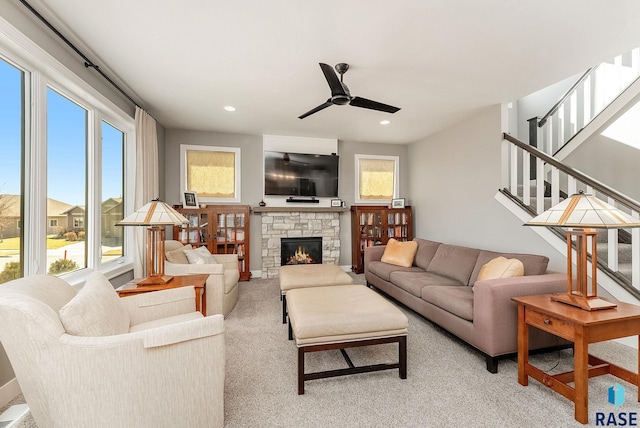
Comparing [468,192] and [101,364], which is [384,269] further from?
[101,364]

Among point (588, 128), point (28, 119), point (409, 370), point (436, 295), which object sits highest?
point (588, 128)

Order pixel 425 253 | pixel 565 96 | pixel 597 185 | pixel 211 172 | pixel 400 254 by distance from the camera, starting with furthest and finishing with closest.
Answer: pixel 211 172
pixel 565 96
pixel 400 254
pixel 425 253
pixel 597 185

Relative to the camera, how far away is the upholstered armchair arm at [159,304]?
1.90 m

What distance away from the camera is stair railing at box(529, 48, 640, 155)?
361cm

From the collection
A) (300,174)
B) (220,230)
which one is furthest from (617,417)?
(220,230)

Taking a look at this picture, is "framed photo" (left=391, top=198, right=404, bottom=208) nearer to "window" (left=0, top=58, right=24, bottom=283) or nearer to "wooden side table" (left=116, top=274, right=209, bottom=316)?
"wooden side table" (left=116, top=274, right=209, bottom=316)

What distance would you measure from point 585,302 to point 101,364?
2.66 meters

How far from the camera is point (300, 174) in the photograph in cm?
515

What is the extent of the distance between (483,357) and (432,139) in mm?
3827

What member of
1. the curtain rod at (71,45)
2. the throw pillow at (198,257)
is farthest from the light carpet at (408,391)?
the curtain rod at (71,45)

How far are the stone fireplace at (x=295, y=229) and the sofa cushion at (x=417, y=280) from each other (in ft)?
6.36

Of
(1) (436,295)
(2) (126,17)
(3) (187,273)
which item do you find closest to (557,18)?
(1) (436,295)

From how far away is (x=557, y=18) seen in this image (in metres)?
1.99

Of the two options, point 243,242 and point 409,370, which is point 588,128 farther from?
point 243,242
